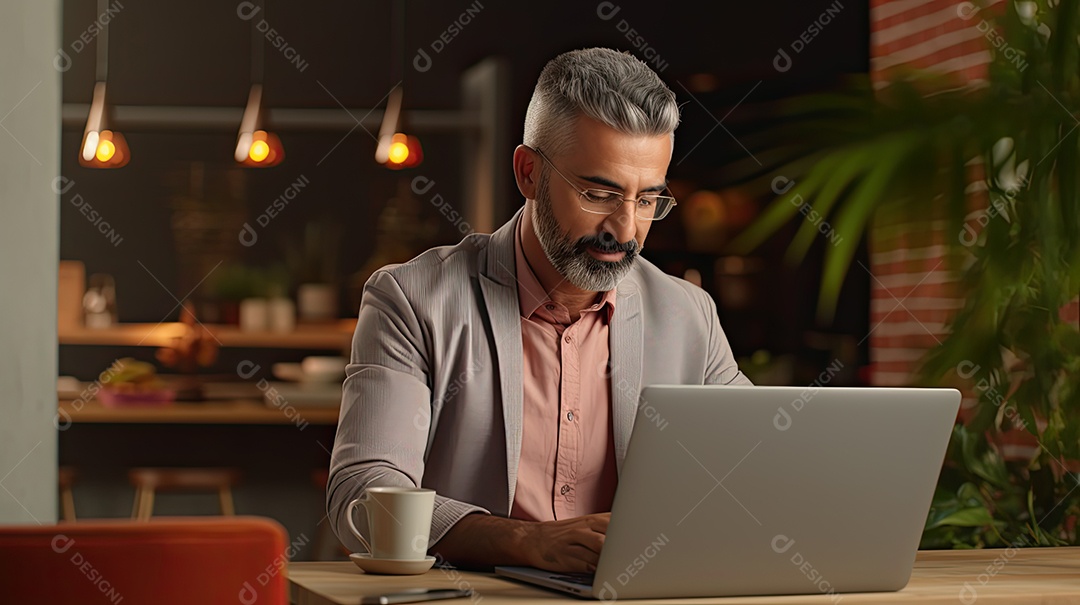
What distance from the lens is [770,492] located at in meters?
1.23

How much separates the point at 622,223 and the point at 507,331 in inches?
9.0

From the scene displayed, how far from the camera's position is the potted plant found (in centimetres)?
236

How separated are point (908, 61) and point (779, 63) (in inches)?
67.3

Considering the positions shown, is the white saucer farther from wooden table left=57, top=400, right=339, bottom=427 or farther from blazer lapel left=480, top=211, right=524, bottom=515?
wooden table left=57, top=400, right=339, bottom=427

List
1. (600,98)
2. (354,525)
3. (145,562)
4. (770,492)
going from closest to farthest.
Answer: (145,562)
(770,492)
(354,525)
(600,98)

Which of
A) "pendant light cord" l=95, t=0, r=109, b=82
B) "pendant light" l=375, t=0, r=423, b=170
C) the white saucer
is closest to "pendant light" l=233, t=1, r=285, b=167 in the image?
"pendant light" l=375, t=0, r=423, b=170

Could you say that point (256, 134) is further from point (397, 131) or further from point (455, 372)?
point (455, 372)

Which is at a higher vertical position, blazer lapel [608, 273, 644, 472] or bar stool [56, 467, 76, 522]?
blazer lapel [608, 273, 644, 472]

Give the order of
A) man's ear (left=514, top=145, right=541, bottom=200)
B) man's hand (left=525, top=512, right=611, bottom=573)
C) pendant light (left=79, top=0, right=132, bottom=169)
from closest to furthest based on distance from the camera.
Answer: man's hand (left=525, top=512, right=611, bottom=573) < man's ear (left=514, top=145, right=541, bottom=200) < pendant light (left=79, top=0, right=132, bottom=169)

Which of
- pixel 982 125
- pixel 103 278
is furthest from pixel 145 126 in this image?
pixel 982 125

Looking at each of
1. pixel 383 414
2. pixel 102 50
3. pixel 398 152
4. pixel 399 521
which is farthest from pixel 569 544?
pixel 102 50

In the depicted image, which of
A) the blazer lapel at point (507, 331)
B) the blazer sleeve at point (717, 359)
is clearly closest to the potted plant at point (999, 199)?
the blazer sleeve at point (717, 359)

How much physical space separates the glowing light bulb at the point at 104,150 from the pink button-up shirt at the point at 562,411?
138 inches

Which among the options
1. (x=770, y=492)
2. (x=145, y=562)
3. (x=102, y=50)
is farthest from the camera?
(x=102, y=50)
